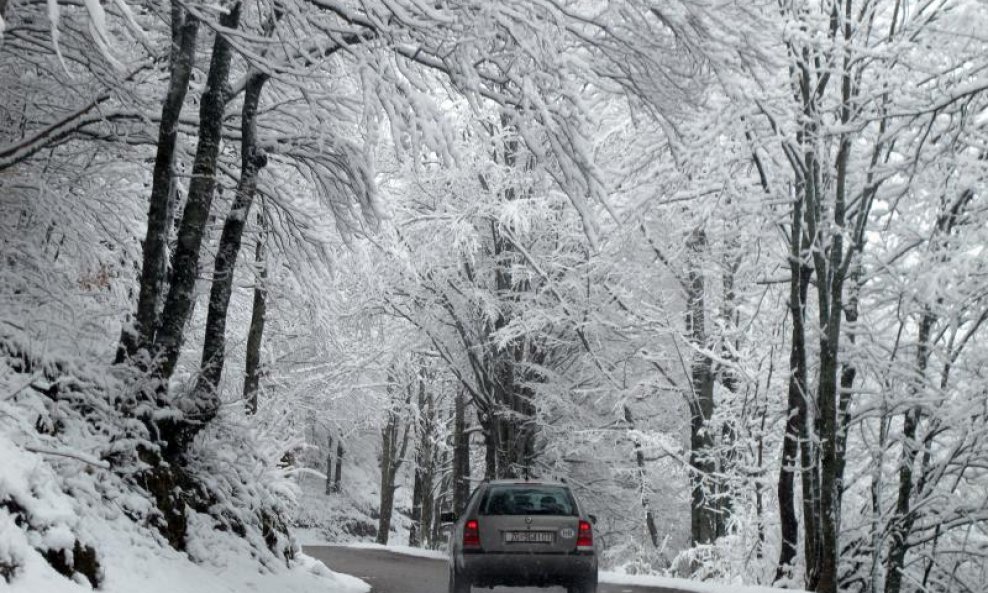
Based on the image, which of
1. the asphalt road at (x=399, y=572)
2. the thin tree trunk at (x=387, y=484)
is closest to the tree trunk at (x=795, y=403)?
the asphalt road at (x=399, y=572)

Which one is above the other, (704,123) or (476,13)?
(704,123)

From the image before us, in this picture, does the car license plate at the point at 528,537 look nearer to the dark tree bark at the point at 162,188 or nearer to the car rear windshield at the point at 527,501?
the car rear windshield at the point at 527,501

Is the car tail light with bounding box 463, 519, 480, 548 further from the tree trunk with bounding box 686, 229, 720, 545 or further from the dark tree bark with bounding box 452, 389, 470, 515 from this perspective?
the dark tree bark with bounding box 452, 389, 470, 515

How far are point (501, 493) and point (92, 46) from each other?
6.84 metres

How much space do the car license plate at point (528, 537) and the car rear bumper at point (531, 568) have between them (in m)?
0.16

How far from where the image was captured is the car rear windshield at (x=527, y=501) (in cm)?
1162

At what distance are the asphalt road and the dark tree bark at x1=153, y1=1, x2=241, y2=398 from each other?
17.9 feet

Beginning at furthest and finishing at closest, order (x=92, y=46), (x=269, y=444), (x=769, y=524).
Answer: (x=769, y=524)
(x=269, y=444)
(x=92, y=46)

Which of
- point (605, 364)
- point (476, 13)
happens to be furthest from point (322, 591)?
point (605, 364)

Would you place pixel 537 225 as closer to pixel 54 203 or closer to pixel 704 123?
pixel 704 123

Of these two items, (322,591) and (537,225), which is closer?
(322,591)

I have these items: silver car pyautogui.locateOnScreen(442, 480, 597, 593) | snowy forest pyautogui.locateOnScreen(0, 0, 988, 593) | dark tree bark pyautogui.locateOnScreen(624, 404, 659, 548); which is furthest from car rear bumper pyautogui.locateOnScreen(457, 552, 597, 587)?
dark tree bark pyautogui.locateOnScreen(624, 404, 659, 548)

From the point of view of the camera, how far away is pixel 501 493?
1189cm

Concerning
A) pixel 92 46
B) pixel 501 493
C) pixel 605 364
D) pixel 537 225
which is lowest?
pixel 501 493
